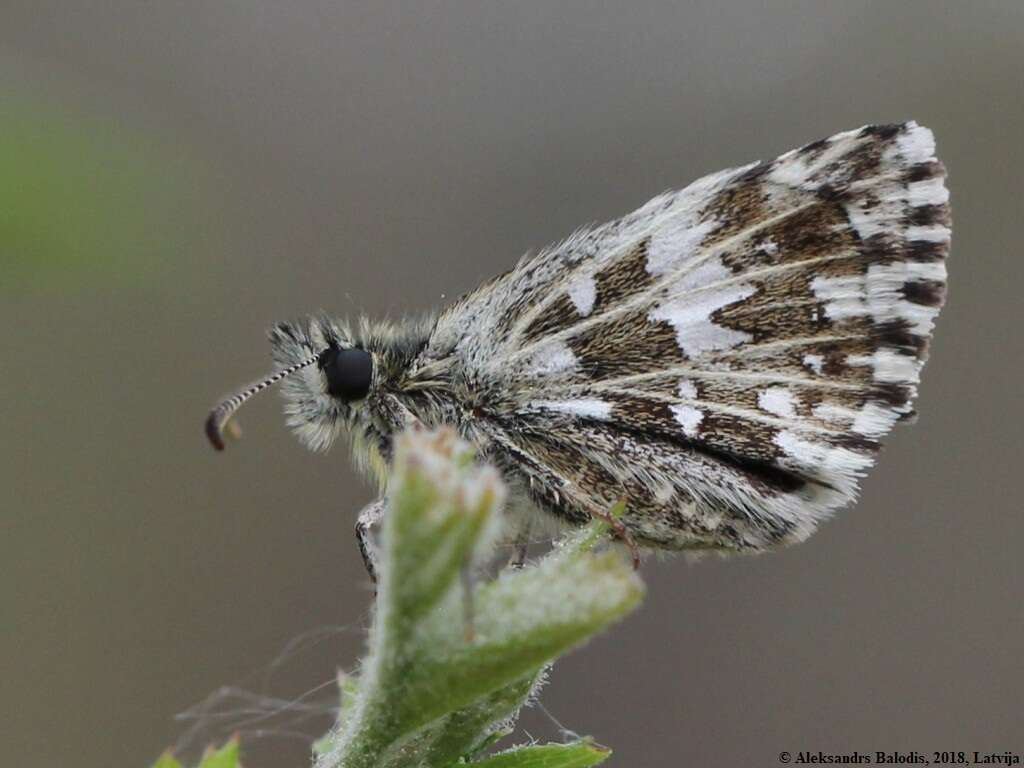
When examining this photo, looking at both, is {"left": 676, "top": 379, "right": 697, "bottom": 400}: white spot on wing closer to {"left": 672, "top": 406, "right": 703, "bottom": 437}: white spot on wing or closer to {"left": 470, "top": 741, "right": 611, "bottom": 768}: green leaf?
{"left": 672, "top": 406, "right": 703, "bottom": 437}: white spot on wing

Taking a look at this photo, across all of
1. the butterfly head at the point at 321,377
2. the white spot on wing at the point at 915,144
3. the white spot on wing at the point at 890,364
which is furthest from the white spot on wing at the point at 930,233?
the butterfly head at the point at 321,377

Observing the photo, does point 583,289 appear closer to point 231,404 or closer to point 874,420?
point 874,420

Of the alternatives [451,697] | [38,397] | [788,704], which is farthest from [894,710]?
[451,697]

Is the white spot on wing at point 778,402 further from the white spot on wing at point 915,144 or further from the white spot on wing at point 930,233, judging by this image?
the white spot on wing at point 915,144

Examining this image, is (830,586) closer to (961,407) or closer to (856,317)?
(961,407)

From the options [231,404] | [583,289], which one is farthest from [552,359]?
[231,404]
